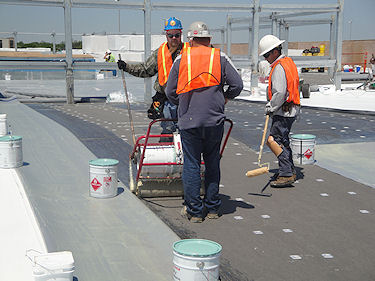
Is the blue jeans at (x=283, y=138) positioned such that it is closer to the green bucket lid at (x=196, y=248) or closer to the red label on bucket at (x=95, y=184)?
the red label on bucket at (x=95, y=184)

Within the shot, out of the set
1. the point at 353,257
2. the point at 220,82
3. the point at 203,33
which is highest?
the point at 203,33

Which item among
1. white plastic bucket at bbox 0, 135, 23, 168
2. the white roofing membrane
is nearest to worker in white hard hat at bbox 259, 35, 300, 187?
the white roofing membrane

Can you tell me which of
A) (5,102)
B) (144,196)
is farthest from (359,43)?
(144,196)

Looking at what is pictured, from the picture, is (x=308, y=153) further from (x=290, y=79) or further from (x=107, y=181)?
(x=107, y=181)

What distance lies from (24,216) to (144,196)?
1394mm

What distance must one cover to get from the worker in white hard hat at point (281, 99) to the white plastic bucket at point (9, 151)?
10.3 feet

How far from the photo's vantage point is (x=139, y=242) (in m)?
4.05

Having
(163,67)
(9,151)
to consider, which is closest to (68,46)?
(9,151)

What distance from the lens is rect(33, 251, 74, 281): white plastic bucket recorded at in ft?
9.47

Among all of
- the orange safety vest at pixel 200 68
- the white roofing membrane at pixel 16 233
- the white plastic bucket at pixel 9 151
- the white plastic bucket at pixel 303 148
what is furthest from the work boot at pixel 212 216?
the white plastic bucket at pixel 9 151

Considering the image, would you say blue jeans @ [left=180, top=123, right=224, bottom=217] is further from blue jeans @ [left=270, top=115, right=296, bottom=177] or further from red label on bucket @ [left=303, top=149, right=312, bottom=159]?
red label on bucket @ [left=303, top=149, right=312, bottom=159]

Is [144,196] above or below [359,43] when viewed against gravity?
below

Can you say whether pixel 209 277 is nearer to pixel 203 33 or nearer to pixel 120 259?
pixel 120 259

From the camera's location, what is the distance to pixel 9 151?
6.12 m
